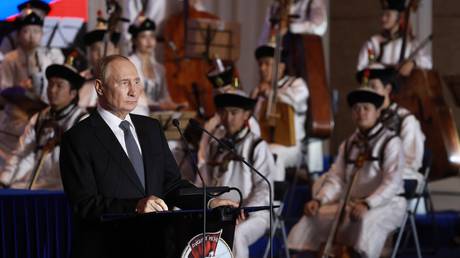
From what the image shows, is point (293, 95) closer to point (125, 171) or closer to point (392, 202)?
point (392, 202)

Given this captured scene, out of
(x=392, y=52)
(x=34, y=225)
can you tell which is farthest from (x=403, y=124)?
(x=34, y=225)

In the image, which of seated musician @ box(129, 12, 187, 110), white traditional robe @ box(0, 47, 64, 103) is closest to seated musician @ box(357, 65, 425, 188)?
seated musician @ box(129, 12, 187, 110)

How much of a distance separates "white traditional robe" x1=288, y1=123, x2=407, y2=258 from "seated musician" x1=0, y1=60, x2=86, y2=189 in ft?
6.65

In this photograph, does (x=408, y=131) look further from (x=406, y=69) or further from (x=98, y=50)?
(x=98, y=50)

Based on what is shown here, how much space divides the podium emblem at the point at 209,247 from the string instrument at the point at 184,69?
720 cm

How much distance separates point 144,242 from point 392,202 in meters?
4.75

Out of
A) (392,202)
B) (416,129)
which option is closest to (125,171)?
(392,202)

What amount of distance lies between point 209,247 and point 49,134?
5199 mm

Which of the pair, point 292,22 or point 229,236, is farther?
point 292,22

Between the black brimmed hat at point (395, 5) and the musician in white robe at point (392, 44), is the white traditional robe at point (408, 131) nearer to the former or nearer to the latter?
the musician in white robe at point (392, 44)

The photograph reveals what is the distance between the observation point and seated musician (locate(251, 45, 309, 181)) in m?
11.3

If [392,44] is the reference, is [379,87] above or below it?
below

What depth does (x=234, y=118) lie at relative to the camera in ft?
31.9

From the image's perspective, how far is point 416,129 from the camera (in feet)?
34.9
